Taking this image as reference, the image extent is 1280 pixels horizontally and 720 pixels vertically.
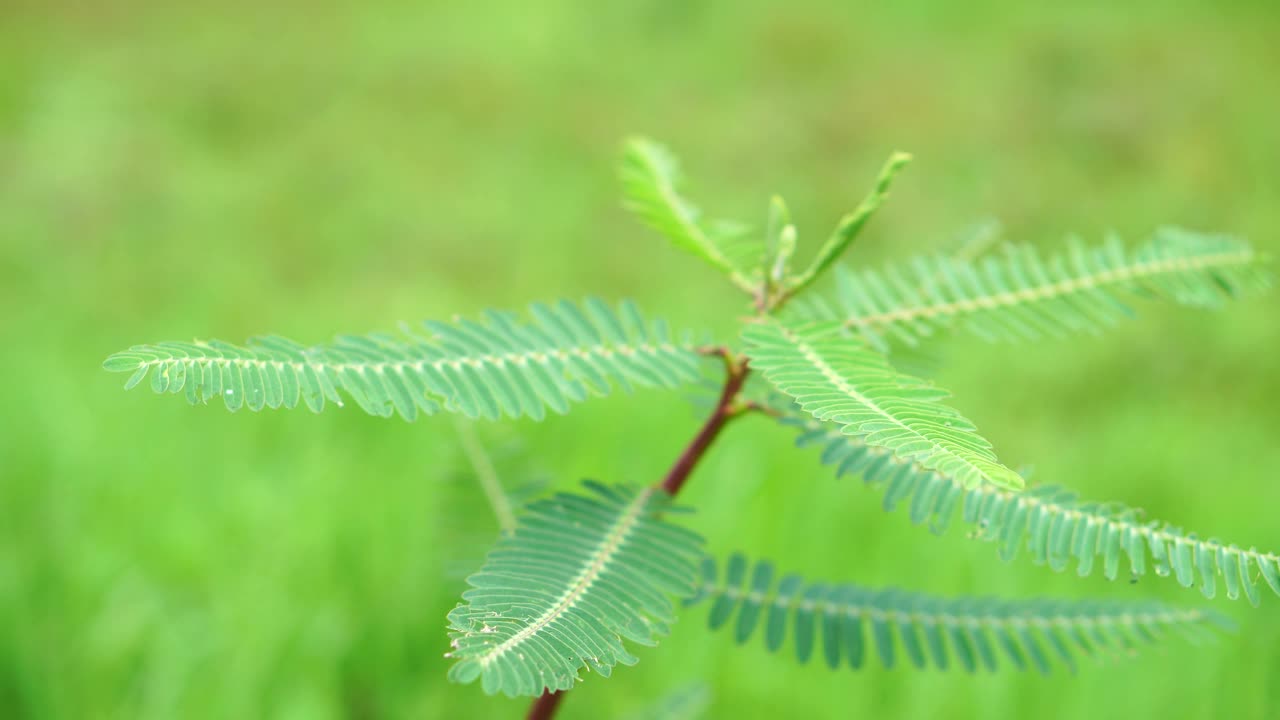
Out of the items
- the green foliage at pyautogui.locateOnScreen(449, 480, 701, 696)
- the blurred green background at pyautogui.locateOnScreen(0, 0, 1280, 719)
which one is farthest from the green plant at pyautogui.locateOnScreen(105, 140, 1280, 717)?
the blurred green background at pyautogui.locateOnScreen(0, 0, 1280, 719)

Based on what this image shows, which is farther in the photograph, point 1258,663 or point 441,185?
point 441,185

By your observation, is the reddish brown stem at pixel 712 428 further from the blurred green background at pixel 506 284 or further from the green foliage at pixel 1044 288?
the blurred green background at pixel 506 284

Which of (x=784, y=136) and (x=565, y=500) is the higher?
(x=784, y=136)

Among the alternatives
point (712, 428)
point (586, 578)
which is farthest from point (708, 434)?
point (586, 578)

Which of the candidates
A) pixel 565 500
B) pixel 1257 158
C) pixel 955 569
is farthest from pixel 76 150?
pixel 1257 158

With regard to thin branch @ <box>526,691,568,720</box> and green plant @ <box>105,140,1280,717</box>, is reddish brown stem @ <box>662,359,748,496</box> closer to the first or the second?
green plant @ <box>105,140,1280,717</box>

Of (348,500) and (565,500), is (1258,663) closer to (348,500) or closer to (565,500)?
(565,500)
